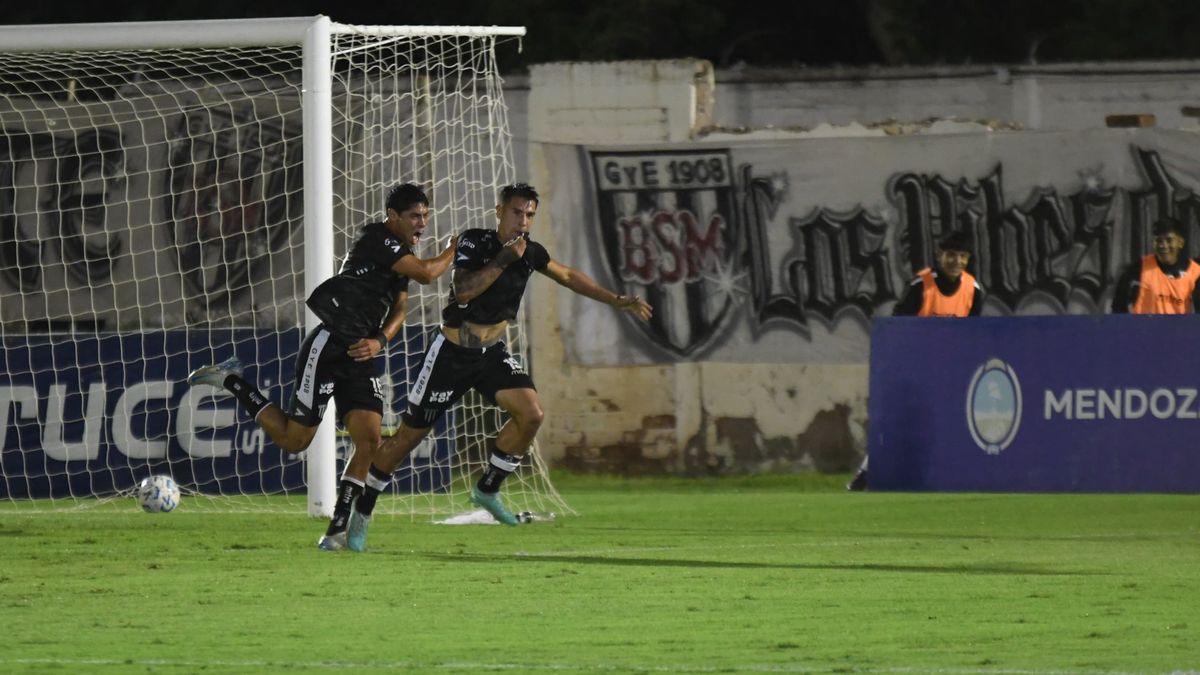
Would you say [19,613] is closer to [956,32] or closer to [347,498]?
[347,498]

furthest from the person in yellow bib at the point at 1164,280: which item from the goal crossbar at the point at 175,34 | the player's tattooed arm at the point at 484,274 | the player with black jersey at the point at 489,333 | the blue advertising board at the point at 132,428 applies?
the player's tattooed arm at the point at 484,274

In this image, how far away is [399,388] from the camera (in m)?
16.0

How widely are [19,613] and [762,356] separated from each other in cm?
1132

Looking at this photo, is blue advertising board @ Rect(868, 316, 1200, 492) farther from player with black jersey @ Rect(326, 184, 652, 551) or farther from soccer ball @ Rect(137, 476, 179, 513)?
soccer ball @ Rect(137, 476, 179, 513)

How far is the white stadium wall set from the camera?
18.7 meters

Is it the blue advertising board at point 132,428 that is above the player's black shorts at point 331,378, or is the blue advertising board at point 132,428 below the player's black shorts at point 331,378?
below

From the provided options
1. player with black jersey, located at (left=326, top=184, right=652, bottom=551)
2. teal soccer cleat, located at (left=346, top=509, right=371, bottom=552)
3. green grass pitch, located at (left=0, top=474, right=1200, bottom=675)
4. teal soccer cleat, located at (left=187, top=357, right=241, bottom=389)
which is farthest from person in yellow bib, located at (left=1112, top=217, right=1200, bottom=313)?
teal soccer cleat, located at (left=346, top=509, right=371, bottom=552)

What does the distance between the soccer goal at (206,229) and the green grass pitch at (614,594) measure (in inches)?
71.7

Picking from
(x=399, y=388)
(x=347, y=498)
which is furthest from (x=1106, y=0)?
(x=347, y=498)

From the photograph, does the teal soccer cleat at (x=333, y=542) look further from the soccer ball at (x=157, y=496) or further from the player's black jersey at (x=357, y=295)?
the soccer ball at (x=157, y=496)

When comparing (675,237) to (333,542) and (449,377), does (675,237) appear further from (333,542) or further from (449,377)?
(333,542)

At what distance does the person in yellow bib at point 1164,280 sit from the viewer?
15.9 m

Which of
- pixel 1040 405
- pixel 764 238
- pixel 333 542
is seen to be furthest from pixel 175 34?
pixel 764 238

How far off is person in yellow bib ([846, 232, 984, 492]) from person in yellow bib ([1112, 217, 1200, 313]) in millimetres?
1415
